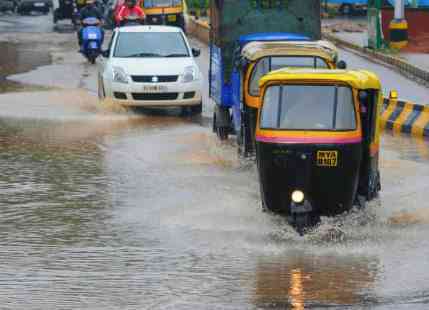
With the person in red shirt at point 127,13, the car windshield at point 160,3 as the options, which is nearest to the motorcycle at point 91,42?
the person in red shirt at point 127,13

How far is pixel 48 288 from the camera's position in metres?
11.1

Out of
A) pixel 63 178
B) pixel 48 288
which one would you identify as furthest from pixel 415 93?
pixel 48 288

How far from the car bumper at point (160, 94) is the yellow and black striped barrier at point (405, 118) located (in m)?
3.41

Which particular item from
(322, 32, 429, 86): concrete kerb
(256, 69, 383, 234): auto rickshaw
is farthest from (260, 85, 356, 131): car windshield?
(322, 32, 429, 86): concrete kerb

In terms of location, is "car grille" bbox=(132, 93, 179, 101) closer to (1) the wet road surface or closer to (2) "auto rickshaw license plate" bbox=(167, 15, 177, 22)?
(1) the wet road surface

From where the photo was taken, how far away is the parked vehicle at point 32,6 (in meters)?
65.4

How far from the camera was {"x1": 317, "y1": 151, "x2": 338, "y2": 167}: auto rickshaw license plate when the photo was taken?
13008 mm

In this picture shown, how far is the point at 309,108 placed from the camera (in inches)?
528

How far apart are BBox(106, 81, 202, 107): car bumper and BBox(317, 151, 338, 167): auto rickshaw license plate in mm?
10850

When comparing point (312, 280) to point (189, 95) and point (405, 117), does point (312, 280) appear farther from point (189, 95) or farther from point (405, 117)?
point (189, 95)

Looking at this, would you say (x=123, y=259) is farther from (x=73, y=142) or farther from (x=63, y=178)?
(x=73, y=142)

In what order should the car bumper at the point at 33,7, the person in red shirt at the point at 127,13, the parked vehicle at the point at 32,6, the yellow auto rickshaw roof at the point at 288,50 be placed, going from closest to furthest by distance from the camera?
the yellow auto rickshaw roof at the point at 288,50
the person in red shirt at the point at 127,13
the parked vehicle at the point at 32,6
the car bumper at the point at 33,7

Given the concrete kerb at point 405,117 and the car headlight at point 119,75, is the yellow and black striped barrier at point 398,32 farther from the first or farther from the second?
the car headlight at point 119,75

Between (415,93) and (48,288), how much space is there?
1631cm
